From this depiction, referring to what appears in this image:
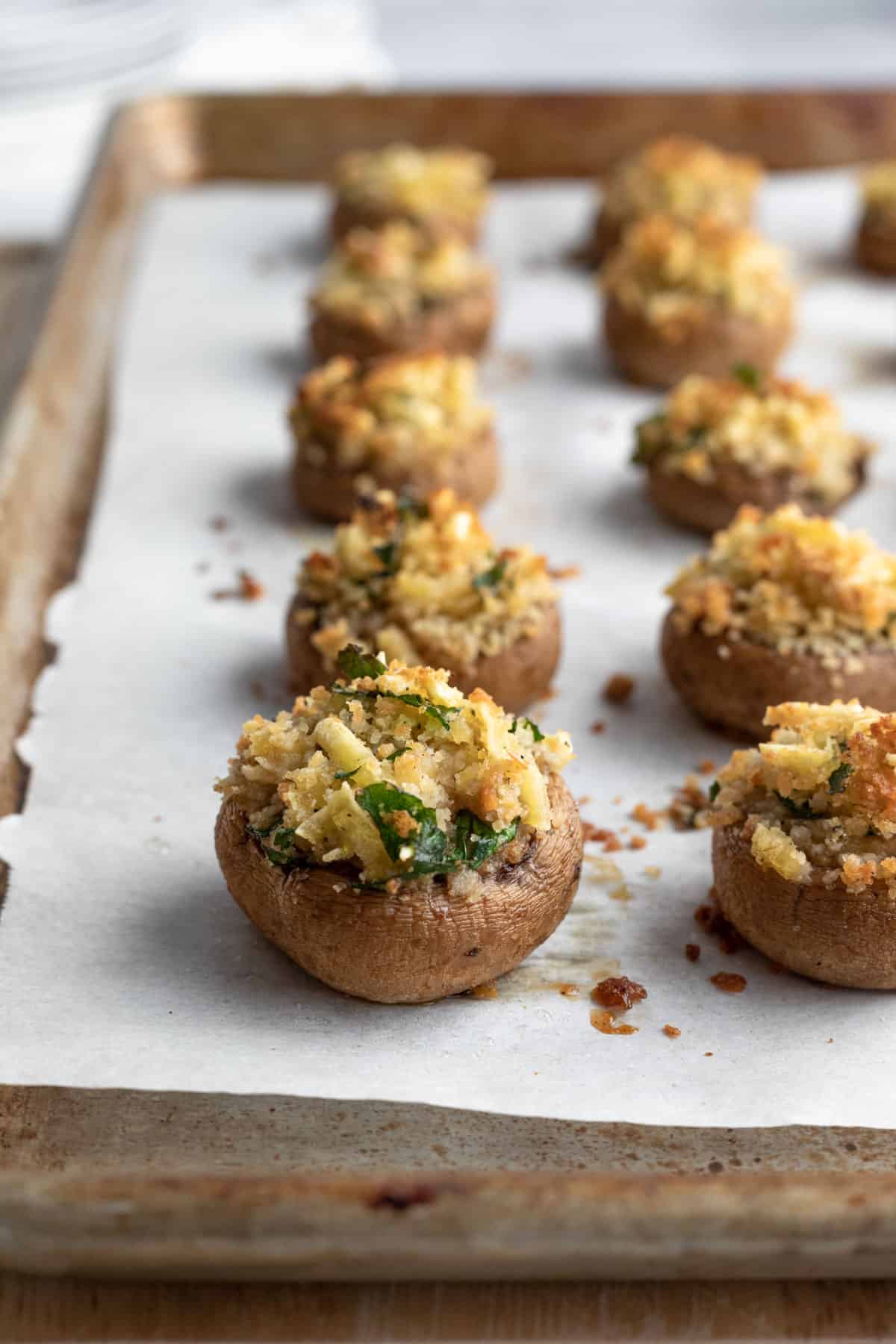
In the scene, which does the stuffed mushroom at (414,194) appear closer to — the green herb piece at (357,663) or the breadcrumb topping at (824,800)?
the green herb piece at (357,663)

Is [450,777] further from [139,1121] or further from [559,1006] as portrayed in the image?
[139,1121]

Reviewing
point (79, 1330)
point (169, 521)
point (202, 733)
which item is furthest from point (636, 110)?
point (79, 1330)

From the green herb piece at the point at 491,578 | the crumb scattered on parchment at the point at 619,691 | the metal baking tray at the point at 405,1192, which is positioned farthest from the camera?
the crumb scattered on parchment at the point at 619,691

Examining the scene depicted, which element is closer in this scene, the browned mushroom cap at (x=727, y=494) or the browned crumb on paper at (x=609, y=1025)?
the browned crumb on paper at (x=609, y=1025)

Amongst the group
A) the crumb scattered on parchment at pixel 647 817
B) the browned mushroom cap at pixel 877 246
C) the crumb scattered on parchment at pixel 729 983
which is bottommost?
the browned mushroom cap at pixel 877 246

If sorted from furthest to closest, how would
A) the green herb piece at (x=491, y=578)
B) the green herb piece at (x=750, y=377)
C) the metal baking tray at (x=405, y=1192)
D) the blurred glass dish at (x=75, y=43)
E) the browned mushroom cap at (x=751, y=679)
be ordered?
1. the blurred glass dish at (x=75, y=43)
2. the green herb piece at (x=750, y=377)
3. the green herb piece at (x=491, y=578)
4. the browned mushroom cap at (x=751, y=679)
5. the metal baking tray at (x=405, y=1192)

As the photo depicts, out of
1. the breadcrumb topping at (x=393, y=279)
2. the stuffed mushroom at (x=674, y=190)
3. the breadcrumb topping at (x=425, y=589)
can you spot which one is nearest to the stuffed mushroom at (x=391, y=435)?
the breadcrumb topping at (x=393, y=279)

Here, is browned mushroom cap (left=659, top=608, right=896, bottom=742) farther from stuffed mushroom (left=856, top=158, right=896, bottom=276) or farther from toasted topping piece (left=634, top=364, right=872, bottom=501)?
stuffed mushroom (left=856, top=158, right=896, bottom=276)
